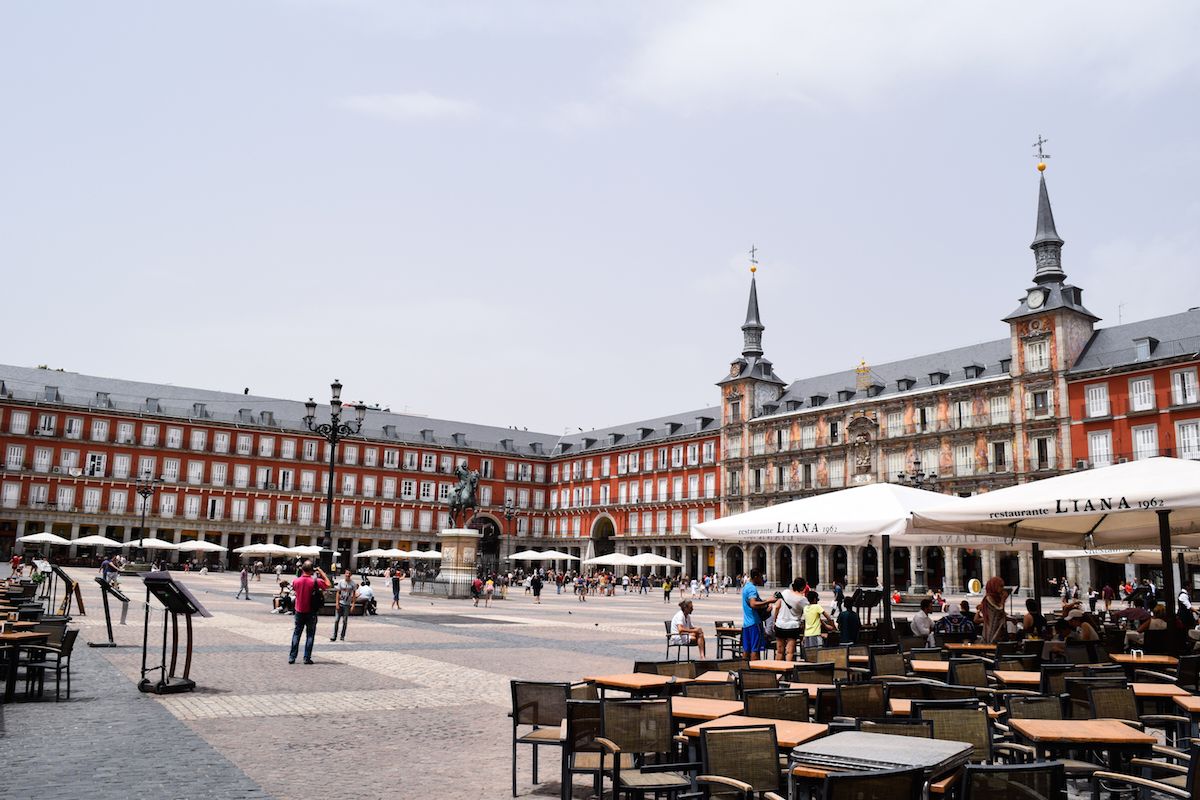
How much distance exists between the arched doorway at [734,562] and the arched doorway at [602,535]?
12508 mm

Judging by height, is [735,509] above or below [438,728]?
above

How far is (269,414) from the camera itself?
65938 mm

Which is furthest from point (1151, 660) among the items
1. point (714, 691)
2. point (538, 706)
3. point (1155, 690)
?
point (538, 706)

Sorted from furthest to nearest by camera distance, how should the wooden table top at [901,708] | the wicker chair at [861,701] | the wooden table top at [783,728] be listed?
the wooden table top at [901,708], the wicker chair at [861,701], the wooden table top at [783,728]

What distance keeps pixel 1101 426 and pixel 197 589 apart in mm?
39439

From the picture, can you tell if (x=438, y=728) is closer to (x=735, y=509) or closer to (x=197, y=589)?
(x=197, y=589)

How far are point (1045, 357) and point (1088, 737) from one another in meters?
43.1

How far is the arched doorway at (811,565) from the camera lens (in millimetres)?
55000

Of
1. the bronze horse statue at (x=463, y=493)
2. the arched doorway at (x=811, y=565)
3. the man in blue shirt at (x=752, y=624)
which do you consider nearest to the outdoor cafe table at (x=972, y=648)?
the man in blue shirt at (x=752, y=624)

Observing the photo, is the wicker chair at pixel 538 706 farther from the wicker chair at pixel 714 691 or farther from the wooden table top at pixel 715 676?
the wooden table top at pixel 715 676

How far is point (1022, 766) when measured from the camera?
3.55 m

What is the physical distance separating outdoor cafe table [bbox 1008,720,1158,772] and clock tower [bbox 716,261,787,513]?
53.5 metres

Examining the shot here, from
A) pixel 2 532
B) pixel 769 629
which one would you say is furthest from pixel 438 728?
pixel 2 532

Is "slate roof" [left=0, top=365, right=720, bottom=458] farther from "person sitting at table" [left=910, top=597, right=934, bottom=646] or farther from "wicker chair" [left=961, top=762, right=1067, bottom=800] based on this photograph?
"wicker chair" [left=961, top=762, right=1067, bottom=800]
